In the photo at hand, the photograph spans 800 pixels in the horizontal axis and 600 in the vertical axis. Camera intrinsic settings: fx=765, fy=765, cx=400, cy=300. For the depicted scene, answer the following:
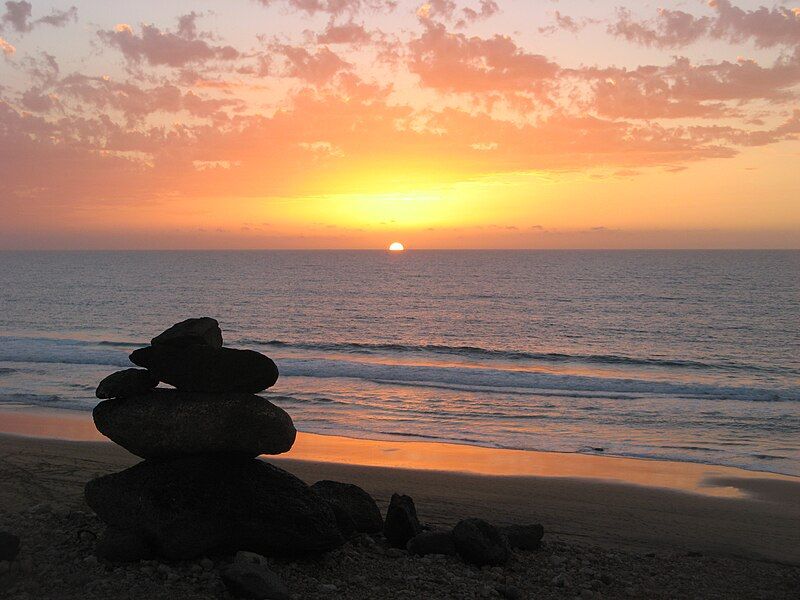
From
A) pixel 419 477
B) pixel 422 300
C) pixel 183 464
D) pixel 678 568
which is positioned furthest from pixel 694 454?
pixel 422 300

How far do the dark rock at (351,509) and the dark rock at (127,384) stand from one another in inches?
122

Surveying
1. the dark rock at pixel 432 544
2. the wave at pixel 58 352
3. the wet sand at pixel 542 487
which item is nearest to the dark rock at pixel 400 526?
the dark rock at pixel 432 544

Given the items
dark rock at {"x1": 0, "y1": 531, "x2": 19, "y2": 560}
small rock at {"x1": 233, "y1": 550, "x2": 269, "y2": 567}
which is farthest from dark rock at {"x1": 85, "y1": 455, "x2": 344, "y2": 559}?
dark rock at {"x1": 0, "y1": 531, "x2": 19, "y2": 560}

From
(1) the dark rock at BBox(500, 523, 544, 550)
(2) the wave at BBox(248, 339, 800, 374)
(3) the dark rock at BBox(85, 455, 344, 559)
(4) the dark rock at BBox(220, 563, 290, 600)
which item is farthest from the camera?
(2) the wave at BBox(248, 339, 800, 374)

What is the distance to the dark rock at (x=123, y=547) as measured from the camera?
9.62 metres

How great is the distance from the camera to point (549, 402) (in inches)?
1081

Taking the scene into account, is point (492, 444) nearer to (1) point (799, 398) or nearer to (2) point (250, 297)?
(1) point (799, 398)

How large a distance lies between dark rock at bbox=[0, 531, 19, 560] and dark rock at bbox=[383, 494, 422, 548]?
16.3 ft

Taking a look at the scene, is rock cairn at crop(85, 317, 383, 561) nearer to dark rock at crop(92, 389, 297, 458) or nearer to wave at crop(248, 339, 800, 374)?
dark rock at crop(92, 389, 297, 458)

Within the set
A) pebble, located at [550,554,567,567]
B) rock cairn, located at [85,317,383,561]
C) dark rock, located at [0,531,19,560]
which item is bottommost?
pebble, located at [550,554,567,567]

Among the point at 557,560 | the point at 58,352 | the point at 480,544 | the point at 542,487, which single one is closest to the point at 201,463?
the point at 480,544

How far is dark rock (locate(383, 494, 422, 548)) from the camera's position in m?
11.2

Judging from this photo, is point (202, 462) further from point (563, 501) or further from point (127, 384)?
point (563, 501)

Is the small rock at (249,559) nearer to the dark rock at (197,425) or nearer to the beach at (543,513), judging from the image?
the beach at (543,513)
